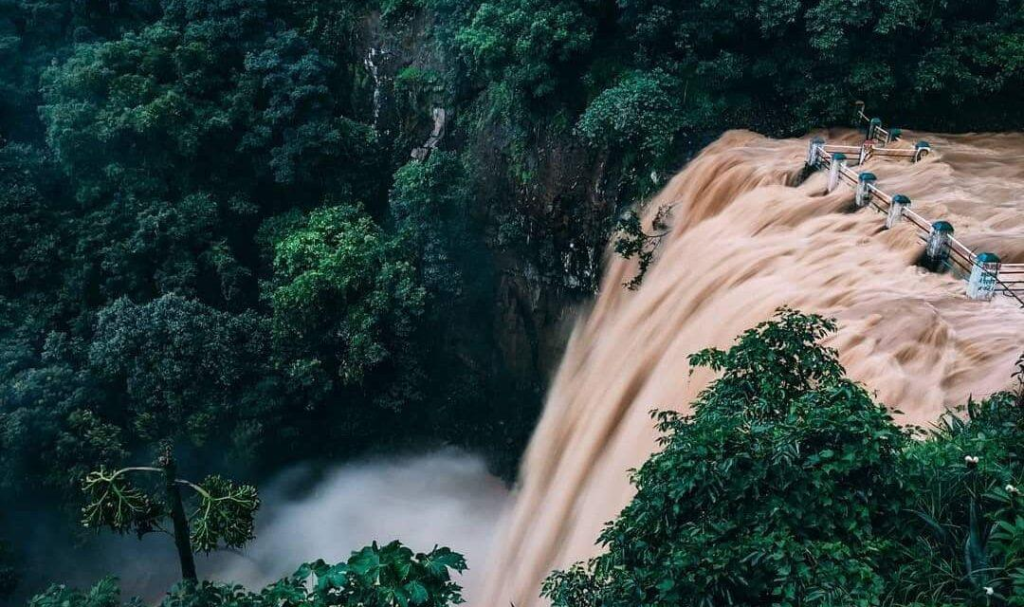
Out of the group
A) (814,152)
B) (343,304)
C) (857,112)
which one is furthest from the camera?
(343,304)

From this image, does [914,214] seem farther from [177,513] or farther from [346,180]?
[346,180]

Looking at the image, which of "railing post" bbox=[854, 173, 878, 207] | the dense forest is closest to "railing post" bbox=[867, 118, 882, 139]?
the dense forest

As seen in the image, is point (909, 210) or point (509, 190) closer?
point (909, 210)

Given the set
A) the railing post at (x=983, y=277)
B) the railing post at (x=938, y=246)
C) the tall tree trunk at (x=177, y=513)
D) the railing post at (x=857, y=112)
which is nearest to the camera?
the tall tree trunk at (x=177, y=513)

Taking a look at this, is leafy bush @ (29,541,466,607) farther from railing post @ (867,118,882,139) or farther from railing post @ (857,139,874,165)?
railing post @ (867,118,882,139)

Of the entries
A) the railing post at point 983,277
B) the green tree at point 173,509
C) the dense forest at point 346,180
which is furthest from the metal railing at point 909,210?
the green tree at point 173,509

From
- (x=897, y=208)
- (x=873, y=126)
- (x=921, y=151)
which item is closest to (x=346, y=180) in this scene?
(x=873, y=126)

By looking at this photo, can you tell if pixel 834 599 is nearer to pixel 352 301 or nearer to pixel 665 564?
pixel 665 564

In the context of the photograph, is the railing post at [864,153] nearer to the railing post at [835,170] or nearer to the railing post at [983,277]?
the railing post at [835,170]
